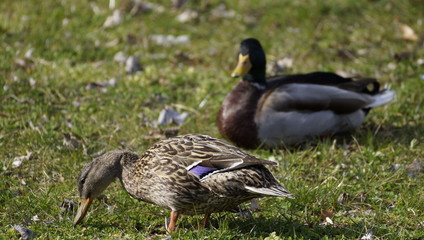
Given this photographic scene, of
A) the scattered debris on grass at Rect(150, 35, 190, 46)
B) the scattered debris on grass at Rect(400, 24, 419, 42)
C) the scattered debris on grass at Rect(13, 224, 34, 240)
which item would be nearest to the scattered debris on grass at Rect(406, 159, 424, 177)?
the scattered debris on grass at Rect(13, 224, 34, 240)

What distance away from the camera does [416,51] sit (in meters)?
8.57

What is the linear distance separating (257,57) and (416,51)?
111 inches

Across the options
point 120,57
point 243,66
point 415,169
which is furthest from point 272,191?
point 120,57

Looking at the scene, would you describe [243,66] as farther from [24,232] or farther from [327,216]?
[24,232]

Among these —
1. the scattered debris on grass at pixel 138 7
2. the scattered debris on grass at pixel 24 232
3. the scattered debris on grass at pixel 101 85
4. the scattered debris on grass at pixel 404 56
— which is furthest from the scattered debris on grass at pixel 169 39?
the scattered debris on grass at pixel 24 232

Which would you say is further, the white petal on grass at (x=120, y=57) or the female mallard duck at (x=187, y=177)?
the white petal on grass at (x=120, y=57)

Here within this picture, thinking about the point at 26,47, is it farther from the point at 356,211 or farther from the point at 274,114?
the point at 356,211

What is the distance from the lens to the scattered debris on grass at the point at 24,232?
422 centimetres

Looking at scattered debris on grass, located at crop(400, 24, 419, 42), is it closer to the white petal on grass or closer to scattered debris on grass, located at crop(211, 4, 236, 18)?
scattered debris on grass, located at crop(211, 4, 236, 18)

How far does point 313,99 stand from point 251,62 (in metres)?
0.68

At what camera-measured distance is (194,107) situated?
7.28 meters

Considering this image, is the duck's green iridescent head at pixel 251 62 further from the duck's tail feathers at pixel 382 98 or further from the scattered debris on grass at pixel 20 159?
the scattered debris on grass at pixel 20 159

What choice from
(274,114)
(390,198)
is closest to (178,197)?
(390,198)

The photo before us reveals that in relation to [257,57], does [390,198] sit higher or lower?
lower
